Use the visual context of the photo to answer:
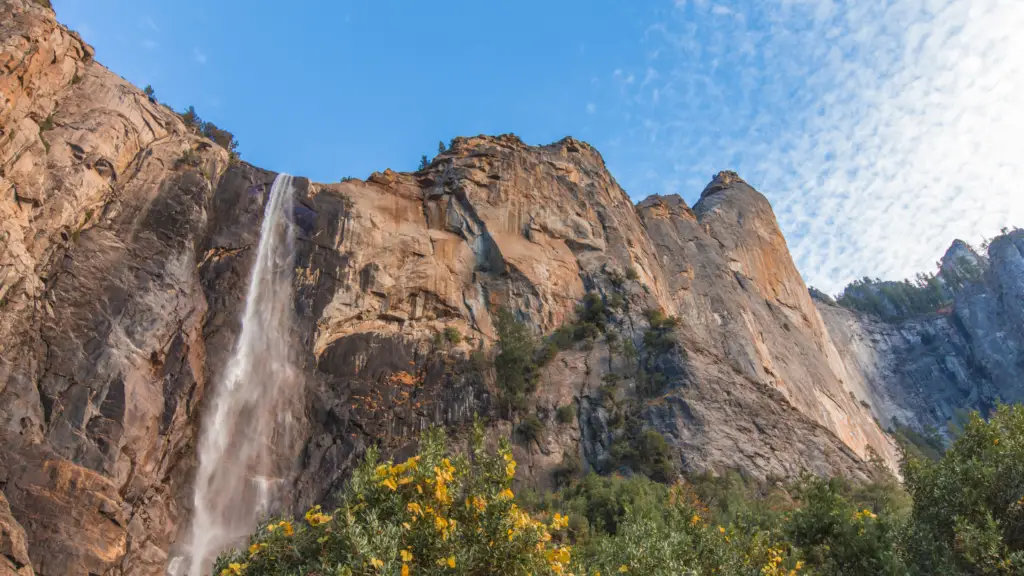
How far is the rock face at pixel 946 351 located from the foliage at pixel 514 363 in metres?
44.4

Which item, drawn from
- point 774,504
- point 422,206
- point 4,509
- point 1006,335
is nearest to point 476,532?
point 4,509

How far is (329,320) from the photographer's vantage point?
33.9m

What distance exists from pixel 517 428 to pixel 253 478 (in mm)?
12339

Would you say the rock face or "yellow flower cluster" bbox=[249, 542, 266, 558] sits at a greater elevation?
the rock face

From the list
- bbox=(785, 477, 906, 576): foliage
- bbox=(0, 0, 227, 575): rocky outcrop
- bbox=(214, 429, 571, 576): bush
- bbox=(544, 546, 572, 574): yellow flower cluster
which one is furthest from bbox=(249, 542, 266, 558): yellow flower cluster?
bbox=(0, 0, 227, 575): rocky outcrop

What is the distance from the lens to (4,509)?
18125mm

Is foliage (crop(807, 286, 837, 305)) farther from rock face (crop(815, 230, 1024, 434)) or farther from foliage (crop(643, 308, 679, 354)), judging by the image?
foliage (crop(643, 308, 679, 354))

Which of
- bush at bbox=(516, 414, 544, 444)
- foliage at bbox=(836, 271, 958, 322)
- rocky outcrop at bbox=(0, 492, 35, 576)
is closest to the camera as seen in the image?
rocky outcrop at bbox=(0, 492, 35, 576)

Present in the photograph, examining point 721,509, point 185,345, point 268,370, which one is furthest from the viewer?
point 268,370

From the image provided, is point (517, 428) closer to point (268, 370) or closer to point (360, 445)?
point (360, 445)

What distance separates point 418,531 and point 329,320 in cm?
2798

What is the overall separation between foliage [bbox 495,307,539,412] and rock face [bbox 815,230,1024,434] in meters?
44.4

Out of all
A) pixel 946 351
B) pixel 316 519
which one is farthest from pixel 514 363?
pixel 946 351

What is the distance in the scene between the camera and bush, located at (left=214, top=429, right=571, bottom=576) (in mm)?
6879
